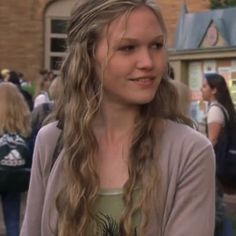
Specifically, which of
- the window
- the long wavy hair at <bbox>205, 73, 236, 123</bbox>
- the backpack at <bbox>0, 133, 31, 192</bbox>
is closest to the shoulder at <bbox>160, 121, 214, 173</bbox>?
the backpack at <bbox>0, 133, 31, 192</bbox>

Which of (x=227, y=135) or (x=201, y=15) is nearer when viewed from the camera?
(x=227, y=135)

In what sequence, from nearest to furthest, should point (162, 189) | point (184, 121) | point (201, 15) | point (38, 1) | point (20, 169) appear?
point (162, 189), point (184, 121), point (20, 169), point (201, 15), point (38, 1)

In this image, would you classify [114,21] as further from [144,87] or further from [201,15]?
[201,15]

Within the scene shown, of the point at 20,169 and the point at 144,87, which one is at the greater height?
the point at 144,87

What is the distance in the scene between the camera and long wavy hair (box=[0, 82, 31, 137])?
714 cm

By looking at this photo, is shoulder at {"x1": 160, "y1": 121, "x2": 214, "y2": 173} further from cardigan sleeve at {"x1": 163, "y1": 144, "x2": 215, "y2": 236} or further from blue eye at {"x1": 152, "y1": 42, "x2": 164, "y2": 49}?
blue eye at {"x1": 152, "y1": 42, "x2": 164, "y2": 49}

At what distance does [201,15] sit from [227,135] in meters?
4.86

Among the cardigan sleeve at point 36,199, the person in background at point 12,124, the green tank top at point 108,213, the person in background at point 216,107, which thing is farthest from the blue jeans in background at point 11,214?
the green tank top at point 108,213

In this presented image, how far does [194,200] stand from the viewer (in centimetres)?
213

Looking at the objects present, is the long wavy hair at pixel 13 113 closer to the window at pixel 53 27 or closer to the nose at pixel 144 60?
the nose at pixel 144 60

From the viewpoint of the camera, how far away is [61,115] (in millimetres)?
2371

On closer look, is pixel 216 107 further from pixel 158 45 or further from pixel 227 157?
pixel 158 45

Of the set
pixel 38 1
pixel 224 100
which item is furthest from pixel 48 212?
pixel 38 1

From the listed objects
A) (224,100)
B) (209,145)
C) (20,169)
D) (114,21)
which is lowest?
(20,169)
